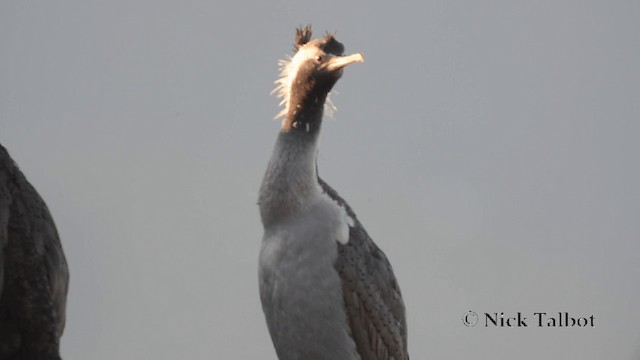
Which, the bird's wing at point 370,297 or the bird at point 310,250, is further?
the bird's wing at point 370,297

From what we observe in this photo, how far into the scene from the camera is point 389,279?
16.8 feet

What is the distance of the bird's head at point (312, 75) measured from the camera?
477 centimetres

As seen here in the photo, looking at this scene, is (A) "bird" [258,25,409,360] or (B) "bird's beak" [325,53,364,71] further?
(A) "bird" [258,25,409,360]

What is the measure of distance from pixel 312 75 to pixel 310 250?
858 millimetres

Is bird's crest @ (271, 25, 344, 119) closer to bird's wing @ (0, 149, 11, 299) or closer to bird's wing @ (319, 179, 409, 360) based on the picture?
bird's wing @ (319, 179, 409, 360)

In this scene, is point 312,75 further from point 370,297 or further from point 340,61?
point 370,297

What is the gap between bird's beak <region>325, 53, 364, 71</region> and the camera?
4.55 metres

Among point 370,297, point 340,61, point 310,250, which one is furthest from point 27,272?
point 370,297

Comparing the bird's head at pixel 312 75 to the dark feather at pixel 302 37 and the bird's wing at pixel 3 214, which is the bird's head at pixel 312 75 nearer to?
the dark feather at pixel 302 37

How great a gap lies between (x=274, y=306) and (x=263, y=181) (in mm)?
631

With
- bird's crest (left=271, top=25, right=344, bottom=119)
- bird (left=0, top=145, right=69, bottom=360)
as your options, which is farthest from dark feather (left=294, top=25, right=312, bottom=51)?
bird (left=0, top=145, right=69, bottom=360)

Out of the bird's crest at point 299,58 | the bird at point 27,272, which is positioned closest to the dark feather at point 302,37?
the bird's crest at point 299,58

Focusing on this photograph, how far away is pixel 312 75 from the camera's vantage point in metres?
4.79

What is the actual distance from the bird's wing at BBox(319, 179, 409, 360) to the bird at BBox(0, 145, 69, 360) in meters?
1.88
